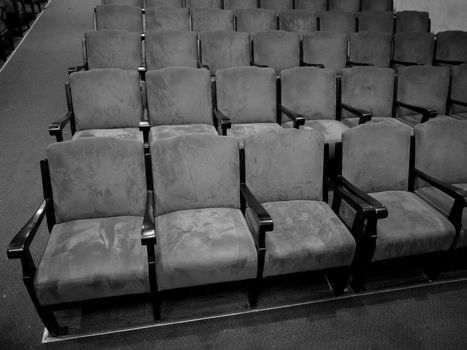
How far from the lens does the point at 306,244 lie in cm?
105

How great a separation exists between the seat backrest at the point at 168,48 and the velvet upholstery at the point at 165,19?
360mm

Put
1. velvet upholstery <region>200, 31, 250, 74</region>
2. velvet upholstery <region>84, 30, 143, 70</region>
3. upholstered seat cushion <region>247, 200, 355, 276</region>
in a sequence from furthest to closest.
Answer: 1. velvet upholstery <region>200, 31, 250, 74</region>
2. velvet upholstery <region>84, 30, 143, 70</region>
3. upholstered seat cushion <region>247, 200, 355, 276</region>

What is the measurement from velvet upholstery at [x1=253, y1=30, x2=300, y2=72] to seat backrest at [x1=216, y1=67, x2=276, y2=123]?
0.49 meters

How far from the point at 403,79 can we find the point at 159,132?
127 cm

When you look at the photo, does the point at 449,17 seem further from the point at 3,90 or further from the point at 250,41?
the point at 3,90

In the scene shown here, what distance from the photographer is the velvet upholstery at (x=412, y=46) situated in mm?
2430

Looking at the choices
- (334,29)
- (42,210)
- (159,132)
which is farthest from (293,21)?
(42,210)

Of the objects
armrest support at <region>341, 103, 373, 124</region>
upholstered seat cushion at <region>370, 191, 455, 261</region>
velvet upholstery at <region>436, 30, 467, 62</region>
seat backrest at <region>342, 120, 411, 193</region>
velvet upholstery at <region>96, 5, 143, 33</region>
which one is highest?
velvet upholstery at <region>96, 5, 143, 33</region>

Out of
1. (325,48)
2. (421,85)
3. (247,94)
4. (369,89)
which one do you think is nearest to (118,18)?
(247,94)

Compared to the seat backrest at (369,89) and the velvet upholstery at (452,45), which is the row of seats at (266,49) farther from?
the seat backrest at (369,89)

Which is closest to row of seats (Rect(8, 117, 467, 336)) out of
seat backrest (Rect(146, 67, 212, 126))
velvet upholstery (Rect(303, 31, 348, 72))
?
seat backrest (Rect(146, 67, 212, 126))

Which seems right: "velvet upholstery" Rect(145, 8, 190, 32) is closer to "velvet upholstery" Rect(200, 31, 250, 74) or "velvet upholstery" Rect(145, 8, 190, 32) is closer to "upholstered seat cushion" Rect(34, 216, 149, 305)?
"velvet upholstery" Rect(200, 31, 250, 74)

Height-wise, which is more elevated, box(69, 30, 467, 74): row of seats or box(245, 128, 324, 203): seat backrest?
box(69, 30, 467, 74): row of seats

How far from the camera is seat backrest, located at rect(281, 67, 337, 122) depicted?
1.79 m
